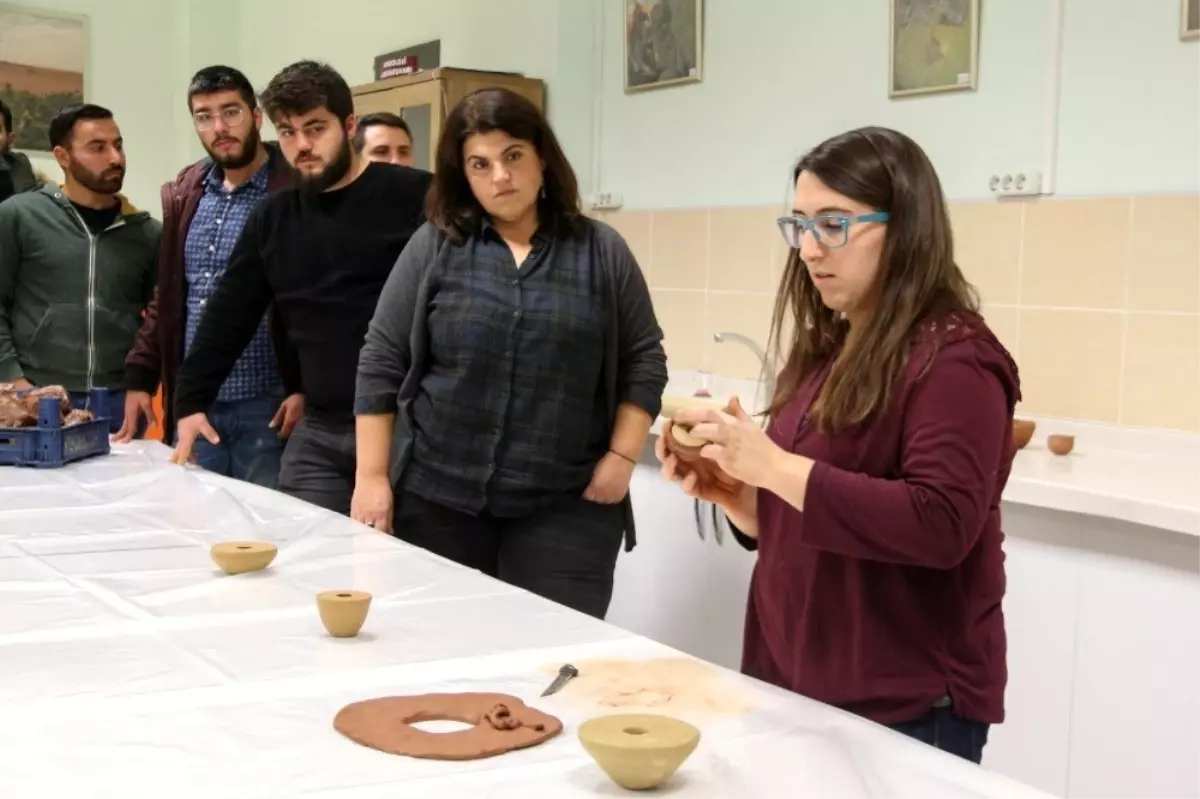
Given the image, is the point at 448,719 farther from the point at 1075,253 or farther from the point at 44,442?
the point at 1075,253

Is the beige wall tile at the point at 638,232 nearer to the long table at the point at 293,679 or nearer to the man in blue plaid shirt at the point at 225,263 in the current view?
the man in blue plaid shirt at the point at 225,263

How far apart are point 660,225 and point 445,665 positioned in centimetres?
289

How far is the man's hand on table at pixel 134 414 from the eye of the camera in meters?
3.36

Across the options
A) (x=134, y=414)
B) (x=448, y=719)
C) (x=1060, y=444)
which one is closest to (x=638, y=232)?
(x=134, y=414)

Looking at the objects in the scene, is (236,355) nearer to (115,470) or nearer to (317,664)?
(115,470)

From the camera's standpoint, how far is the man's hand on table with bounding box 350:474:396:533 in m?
2.47

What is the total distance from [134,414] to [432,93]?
72.8 inches

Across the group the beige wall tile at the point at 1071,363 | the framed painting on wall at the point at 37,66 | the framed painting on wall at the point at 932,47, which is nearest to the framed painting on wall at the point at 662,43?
the framed painting on wall at the point at 932,47

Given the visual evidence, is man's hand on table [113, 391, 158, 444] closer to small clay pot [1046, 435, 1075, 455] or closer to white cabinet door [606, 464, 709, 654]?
white cabinet door [606, 464, 709, 654]

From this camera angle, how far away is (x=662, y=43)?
4.21 meters

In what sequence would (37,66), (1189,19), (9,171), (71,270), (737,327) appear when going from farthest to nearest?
(37,66)
(9,171)
(737,327)
(71,270)
(1189,19)

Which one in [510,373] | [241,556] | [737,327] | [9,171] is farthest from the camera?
[9,171]

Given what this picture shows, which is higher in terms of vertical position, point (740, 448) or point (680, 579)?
point (740, 448)

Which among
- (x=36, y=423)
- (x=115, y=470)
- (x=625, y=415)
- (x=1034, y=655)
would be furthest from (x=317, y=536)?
(x=1034, y=655)
